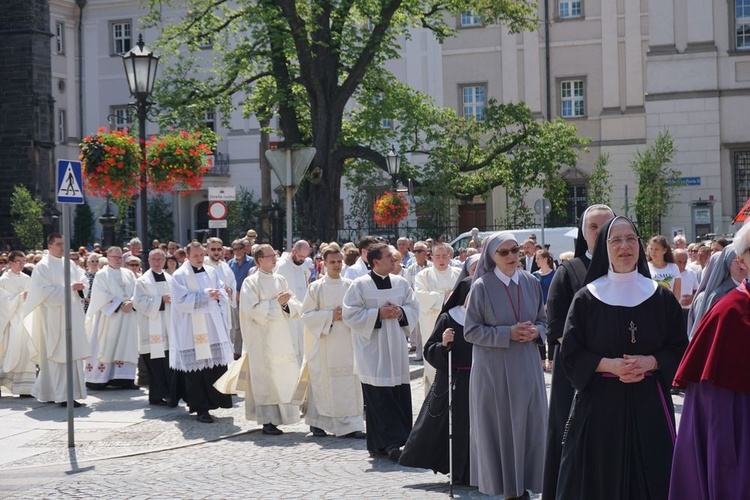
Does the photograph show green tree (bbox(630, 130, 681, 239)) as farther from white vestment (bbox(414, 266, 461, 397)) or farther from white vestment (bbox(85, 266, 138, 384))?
white vestment (bbox(85, 266, 138, 384))

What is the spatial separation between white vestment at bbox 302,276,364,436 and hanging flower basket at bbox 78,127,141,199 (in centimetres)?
683

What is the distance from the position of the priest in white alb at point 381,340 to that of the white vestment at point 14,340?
631 cm

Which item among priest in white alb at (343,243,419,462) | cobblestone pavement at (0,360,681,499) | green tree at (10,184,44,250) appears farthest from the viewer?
green tree at (10,184,44,250)

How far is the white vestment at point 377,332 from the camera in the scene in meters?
11.0

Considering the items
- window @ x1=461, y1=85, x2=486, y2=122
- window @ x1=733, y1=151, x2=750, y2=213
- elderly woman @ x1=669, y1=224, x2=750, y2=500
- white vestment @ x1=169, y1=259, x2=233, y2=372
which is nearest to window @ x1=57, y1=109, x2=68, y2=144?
window @ x1=461, y1=85, x2=486, y2=122

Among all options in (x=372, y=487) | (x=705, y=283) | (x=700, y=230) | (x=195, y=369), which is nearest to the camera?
(x=372, y=487)

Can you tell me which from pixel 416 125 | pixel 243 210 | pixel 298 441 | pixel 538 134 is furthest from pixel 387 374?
pixel 243 210

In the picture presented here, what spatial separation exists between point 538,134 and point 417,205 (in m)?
4.69

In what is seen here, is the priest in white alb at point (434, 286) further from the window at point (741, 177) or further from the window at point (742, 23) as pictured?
the window at point (742, 23)

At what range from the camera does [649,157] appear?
3641 centimetres

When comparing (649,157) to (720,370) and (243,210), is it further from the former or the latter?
(720,370)

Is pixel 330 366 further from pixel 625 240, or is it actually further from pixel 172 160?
pixel 172 160

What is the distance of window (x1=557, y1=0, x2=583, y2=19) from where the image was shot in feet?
144

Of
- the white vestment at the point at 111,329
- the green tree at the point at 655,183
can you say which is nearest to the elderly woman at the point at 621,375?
the white vestment at the point at 111,329
